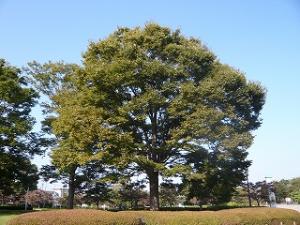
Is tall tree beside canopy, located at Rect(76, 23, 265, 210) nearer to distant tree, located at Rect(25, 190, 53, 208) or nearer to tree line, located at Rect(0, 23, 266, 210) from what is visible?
tree line, located at Rect(0, 23, 266, 210)

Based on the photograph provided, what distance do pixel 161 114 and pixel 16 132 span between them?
1474 cm

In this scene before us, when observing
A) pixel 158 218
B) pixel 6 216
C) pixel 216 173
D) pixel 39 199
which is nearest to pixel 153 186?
pixel 216 173

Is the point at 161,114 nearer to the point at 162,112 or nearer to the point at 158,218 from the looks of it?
the point at 162,112

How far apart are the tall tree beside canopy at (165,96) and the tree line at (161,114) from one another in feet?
0.24

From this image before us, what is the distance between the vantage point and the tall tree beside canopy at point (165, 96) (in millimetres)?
27406

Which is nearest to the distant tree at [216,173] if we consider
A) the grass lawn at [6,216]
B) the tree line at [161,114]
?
the tree line at [161,114]

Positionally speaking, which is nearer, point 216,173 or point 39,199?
point 216,173

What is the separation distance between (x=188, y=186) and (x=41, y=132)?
19177 millimetres

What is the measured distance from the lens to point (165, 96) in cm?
2891

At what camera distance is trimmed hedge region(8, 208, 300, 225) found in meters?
14.4

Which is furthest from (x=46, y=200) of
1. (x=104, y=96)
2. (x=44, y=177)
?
(x=104, y=96)

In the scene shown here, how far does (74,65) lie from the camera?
4131 centimetres

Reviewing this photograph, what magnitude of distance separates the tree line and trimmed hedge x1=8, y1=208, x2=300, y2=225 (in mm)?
6478

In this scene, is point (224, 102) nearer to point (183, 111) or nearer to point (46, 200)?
point (183, 111)
